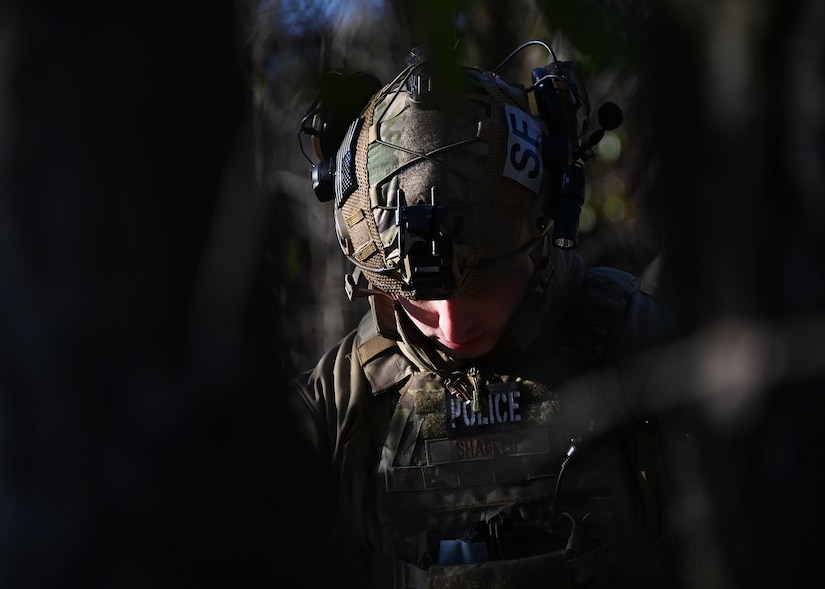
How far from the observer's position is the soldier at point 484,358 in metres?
3.24

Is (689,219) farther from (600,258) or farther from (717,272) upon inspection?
(600,258)

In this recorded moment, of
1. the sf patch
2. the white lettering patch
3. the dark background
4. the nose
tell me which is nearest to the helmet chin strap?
the nose

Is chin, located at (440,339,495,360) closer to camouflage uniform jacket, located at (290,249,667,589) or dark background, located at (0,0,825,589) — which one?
camouflage uniform jacket, located at (290,249,667,589)

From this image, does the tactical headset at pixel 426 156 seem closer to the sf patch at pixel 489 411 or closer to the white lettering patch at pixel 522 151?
the white lettering patch at pixel 522 151

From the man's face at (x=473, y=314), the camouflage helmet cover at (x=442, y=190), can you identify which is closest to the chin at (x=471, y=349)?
the man's face at (x=473, y=314)

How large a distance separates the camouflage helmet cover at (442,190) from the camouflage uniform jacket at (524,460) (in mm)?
331

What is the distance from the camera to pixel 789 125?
1334 millimetres

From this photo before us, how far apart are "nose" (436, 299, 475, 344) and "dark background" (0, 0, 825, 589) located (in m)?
1.97

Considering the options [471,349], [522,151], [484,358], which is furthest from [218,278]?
[484,358]

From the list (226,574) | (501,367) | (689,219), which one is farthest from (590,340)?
(226,574)

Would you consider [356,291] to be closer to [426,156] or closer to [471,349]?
[471,349]

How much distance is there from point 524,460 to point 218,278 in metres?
2.40

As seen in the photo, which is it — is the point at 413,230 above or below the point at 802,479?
above

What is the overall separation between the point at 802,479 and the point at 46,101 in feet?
3.49
